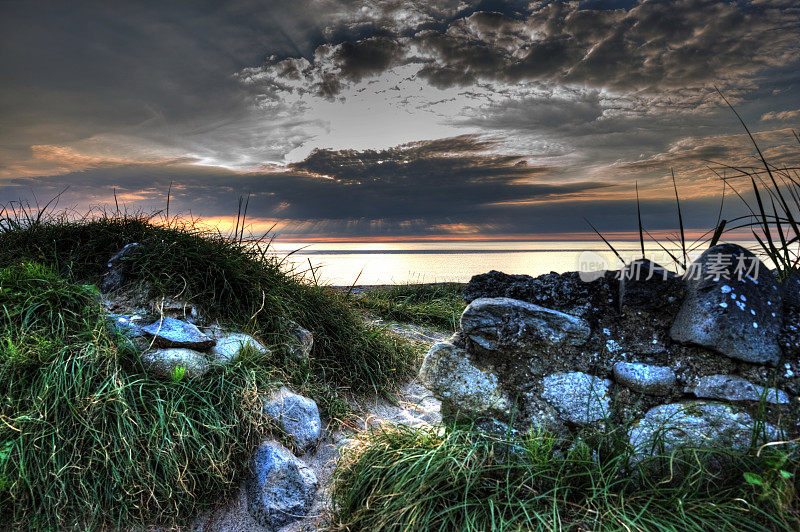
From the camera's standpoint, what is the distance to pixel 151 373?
3564mm

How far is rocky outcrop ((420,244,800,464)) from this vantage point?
8.22 ft

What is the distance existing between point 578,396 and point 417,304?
5.70 metres

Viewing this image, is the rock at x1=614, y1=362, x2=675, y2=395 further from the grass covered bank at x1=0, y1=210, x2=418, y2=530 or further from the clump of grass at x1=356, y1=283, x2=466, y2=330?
the clump of grass at x1=356, y1=283, x2=466, y2=330

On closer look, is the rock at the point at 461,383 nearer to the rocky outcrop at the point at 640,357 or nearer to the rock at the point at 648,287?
the rocky outcrop at the point at 640,357

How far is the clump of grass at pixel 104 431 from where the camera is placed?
2.95 m

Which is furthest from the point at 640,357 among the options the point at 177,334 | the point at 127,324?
the point at 127,324

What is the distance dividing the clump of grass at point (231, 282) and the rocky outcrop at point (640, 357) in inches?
77.6

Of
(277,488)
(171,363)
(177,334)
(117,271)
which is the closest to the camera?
(277,488)

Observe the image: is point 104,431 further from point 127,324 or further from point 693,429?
point 693,429

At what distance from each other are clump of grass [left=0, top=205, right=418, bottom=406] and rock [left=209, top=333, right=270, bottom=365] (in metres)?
0.23

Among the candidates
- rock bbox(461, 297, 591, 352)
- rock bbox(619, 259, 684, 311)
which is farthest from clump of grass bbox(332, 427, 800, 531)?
rock bbox(619, 259, 684, 311)

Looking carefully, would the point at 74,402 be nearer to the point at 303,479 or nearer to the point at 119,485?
the point at 119,485

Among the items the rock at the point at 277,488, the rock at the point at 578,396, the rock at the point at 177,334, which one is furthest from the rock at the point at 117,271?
the rock at the point at 578,396

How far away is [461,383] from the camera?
284 centimetres
